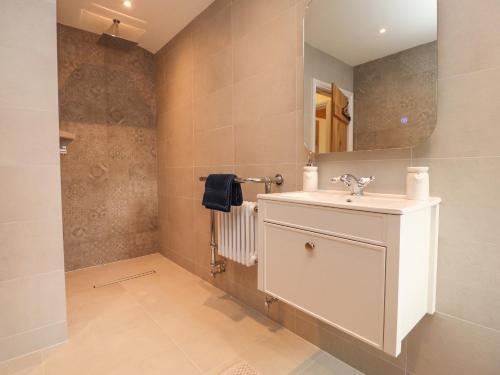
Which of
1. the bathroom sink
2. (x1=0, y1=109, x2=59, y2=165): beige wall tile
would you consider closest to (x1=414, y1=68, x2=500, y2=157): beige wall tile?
the bathroom sink

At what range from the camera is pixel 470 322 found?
3.18ft

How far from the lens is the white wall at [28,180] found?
1.33 m

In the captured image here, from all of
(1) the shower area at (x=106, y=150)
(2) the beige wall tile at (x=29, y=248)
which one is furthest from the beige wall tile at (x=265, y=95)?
(1) the shower area at (x=106, y=150)


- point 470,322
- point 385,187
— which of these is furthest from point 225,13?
point 470,322

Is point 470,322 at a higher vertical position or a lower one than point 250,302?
higher

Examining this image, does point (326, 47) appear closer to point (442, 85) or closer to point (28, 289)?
point (442, 85)

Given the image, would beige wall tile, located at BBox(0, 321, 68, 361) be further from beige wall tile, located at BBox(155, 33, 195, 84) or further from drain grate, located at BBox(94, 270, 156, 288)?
beige wall tile, located at BBox(155, 33, 195, 84)

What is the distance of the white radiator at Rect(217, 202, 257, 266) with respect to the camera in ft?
5.30

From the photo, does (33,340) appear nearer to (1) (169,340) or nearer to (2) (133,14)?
(1) (169,340)

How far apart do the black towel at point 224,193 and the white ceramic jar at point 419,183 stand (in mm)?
916

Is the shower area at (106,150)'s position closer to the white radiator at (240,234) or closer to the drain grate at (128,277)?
the drain grate at (128,277)

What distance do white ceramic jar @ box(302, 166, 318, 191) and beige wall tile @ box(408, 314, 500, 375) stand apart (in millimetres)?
712

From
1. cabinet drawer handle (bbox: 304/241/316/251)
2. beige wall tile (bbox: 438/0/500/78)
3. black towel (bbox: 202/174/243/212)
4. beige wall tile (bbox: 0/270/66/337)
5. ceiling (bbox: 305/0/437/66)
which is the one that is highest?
ceiling (bbox: 305/0/437/66)

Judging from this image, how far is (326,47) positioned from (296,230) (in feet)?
2.98
